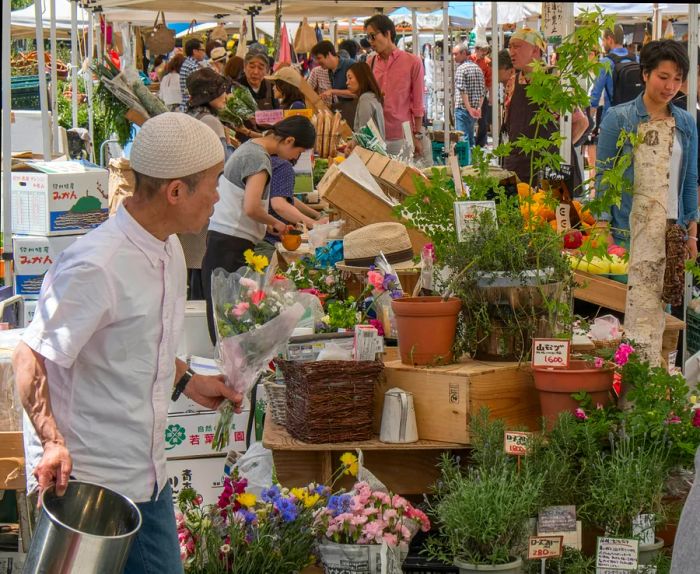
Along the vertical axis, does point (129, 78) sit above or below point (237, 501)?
above

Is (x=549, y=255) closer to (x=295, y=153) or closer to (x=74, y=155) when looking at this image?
(x=295, y=153)

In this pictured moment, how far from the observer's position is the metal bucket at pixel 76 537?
6.95 ft

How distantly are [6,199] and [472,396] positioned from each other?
10.7 ft

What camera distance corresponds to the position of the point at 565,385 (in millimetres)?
3436

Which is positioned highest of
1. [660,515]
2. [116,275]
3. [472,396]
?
[116,275]

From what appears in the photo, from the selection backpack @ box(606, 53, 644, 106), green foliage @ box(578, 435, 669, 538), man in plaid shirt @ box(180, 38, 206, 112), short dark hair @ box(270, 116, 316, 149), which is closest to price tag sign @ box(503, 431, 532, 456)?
green foliage @ box(578, 435, 669, 538)

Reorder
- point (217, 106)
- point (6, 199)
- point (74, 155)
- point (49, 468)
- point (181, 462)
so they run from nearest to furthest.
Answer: point (49, 468) < point (181, 462) < point (6, 199) < point (217, 106) < point (74, 155)

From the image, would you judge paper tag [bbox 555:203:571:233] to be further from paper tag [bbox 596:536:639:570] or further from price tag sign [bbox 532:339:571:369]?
paper tag [bbox 596:536:639:570]

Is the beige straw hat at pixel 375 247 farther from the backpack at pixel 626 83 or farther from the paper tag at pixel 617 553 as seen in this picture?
the backpack at pixel 626 83

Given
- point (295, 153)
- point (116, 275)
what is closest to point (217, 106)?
point (295, 153)

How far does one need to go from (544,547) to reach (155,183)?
1566mm

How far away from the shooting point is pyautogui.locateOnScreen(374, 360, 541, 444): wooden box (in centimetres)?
347

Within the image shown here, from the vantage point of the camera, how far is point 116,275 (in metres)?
2.37

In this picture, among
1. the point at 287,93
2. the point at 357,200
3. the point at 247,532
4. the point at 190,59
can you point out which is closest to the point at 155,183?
the point at 247,532
